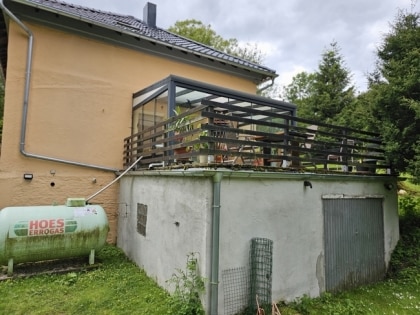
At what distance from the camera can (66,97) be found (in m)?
7.50

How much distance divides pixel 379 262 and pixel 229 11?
15.1 meters

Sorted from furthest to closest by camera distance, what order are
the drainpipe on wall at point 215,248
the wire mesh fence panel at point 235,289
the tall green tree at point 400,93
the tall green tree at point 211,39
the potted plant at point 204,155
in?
the tall green tree at point 211,39, the tall green tree at point 400,93, the potted plant at point 204,155, the wire mesh fence panel at point 235,289, the drainpipe on wall at point 215,248

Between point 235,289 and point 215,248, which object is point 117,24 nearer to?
point 215,248

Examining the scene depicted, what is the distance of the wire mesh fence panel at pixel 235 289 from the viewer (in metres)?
3.91

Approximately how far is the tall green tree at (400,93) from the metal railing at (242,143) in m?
0.42

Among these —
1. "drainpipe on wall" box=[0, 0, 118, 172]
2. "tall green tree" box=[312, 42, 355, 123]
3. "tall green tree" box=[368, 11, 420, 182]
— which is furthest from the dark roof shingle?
"tall green tree" box=[312, 42, 355, 123]

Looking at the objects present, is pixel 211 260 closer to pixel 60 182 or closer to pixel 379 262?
pixel 379 262

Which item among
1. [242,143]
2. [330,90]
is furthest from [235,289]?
[330,90]

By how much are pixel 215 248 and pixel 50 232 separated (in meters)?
3.72

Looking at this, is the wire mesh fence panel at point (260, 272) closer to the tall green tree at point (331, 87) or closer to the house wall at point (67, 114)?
the house wall at point (67, 114)

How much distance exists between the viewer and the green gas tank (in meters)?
5.18

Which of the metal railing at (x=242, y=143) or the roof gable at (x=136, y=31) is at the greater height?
the roof gable at (x=136, y=31)

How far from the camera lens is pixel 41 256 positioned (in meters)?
5.48

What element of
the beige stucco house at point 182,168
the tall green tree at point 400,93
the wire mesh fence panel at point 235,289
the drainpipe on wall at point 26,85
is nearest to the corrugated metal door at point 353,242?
the beige stucco house at point 182,168
